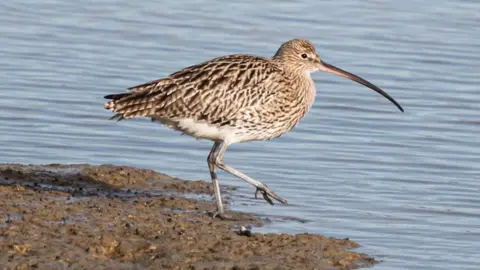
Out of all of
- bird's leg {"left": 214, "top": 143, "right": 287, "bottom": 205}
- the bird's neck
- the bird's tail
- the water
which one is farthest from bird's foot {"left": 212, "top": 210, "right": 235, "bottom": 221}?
the bird's neck

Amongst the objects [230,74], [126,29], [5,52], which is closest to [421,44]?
[126,29]

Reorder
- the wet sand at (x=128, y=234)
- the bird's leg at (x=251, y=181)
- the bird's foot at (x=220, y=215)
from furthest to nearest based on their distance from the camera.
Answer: the bird's leg at (x=251, y=181)
the bird's foot at (x=220, y=215)
the wet sand at (x=128, y=234)

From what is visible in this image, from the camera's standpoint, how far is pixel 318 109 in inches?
611

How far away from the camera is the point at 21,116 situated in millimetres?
14430

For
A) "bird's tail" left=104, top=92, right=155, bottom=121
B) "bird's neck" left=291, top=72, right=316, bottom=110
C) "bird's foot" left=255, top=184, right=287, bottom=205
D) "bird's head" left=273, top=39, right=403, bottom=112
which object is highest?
"bird's head" left=273, top=39, right=403, bottom=112

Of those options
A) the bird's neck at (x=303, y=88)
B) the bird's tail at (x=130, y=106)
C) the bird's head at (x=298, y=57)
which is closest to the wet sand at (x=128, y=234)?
the bird's tail at (x=130, y=106)

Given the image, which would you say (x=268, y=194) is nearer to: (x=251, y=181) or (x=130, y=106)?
(x=251, y=181)

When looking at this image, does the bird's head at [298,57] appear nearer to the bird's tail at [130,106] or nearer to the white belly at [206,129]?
the white belly at [206,129]

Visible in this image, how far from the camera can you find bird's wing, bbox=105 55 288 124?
10.9m

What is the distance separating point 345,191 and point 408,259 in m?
2.17

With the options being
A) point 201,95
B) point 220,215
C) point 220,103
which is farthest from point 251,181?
point 201,95

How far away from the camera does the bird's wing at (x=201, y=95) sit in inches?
430

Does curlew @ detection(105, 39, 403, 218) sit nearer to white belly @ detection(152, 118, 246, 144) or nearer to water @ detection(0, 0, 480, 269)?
white belly @ detection(152, 118, 246, 144)

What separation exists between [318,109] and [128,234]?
637 cm
